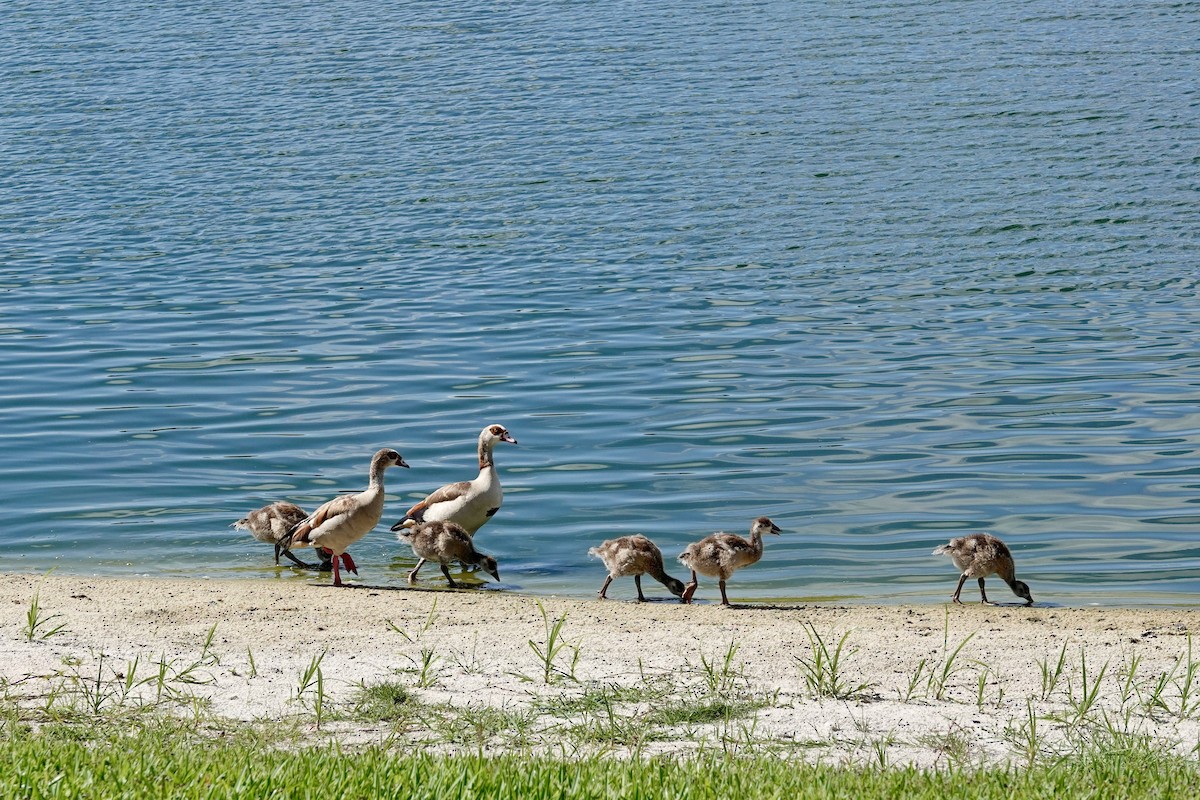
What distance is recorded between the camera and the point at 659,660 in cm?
955

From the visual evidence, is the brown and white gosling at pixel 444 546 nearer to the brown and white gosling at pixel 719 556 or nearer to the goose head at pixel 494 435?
the goose head at pixel 494 435

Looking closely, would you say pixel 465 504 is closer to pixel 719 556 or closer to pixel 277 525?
pixel 277 525

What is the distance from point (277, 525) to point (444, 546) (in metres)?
1.51

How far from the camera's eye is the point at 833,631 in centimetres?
1023

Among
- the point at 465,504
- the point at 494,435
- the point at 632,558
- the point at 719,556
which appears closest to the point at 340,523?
the point at 465,504

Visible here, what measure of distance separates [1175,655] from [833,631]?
205 centimetres

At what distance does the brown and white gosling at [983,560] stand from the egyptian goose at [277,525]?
5198 millimetres

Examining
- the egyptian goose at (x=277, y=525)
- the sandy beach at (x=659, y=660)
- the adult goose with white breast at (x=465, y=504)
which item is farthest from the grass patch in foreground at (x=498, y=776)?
the adult goose with white breast at (x=465, y=504)

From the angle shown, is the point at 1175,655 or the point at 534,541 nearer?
the point at 1175,655

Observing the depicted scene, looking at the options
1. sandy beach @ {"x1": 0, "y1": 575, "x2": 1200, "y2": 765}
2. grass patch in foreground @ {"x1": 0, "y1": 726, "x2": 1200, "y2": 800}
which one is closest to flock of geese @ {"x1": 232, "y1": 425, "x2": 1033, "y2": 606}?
sandy beach @ {"x1": 0, "y1": 575, "x2": 1200, "y2": 765}

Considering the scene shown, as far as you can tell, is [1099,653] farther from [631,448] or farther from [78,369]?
[78,369]

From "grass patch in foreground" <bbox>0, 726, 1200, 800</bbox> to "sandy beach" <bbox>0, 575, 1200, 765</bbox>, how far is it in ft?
1.52

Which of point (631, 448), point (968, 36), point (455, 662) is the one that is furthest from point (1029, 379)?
point (968, 36)

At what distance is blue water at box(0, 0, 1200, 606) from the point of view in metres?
14.5
